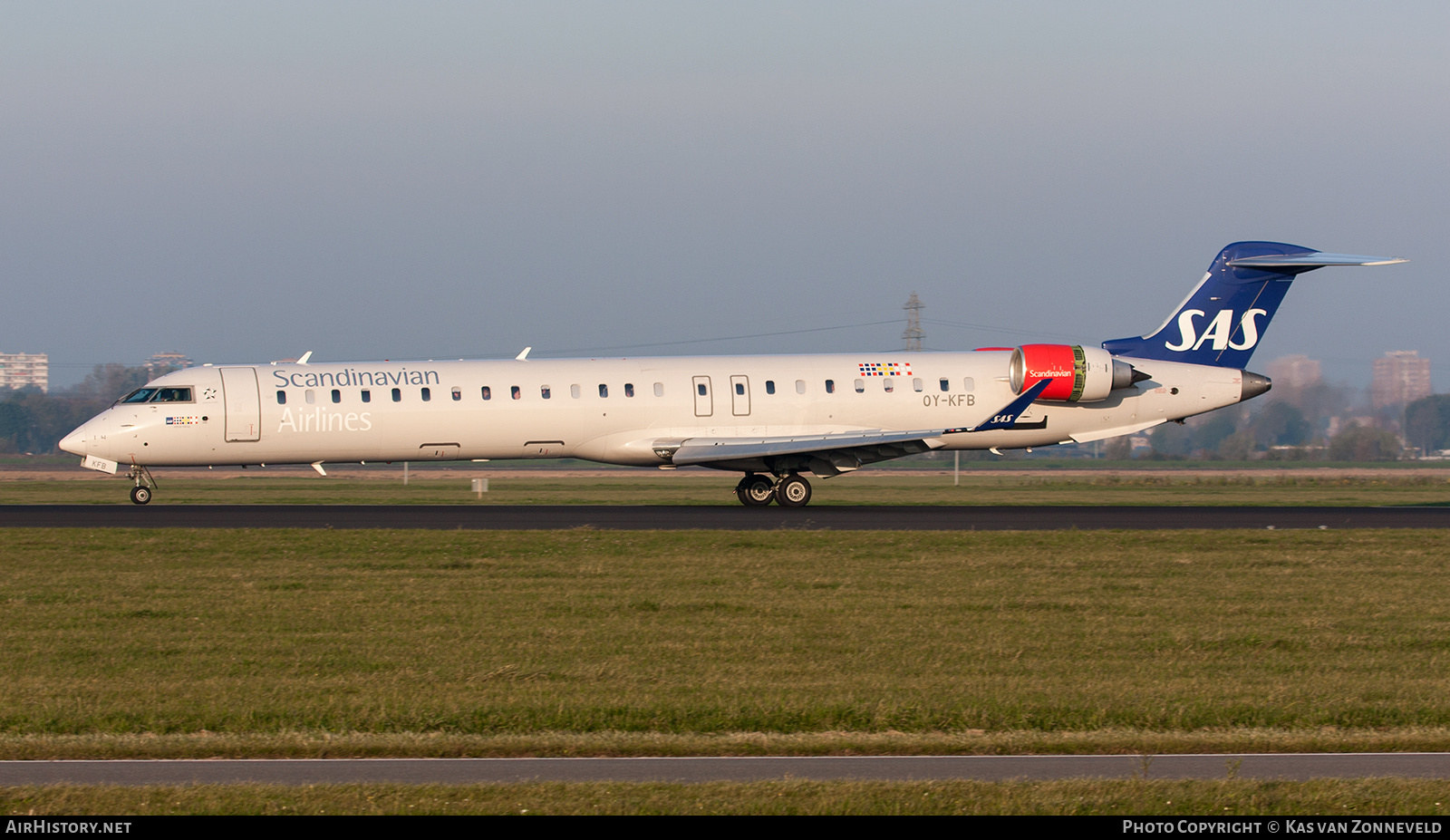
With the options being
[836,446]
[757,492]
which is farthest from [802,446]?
[757,492]

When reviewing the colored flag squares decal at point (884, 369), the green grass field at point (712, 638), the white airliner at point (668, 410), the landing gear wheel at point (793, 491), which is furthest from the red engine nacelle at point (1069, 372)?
the green grass field at point (712, 638)

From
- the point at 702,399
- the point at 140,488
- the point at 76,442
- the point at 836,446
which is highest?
the point at 702,399

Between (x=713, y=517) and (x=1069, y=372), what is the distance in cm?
911

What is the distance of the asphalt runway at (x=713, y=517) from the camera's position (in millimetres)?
25891

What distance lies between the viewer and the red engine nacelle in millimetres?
30828

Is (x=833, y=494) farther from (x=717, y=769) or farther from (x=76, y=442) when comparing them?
(x=717, y=769)

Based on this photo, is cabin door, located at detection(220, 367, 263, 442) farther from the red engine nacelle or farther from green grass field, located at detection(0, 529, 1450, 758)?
the red engine nacelle

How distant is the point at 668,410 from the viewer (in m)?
30.4

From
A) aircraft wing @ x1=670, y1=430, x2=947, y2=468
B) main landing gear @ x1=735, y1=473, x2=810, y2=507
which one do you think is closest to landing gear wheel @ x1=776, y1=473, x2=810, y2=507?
main landing gear @ x1=735, y1=473, x2=810, y2=507

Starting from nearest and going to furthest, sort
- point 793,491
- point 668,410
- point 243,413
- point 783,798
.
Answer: point 783,798 < point 243,413 < point 668,410 < point 793,491

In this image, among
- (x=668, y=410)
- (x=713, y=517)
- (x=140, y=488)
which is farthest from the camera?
(x=140, y=488)

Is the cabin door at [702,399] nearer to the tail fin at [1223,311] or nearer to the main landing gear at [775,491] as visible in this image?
the main landing gear at [775,491]

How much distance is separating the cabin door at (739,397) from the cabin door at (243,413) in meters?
10.3
